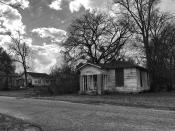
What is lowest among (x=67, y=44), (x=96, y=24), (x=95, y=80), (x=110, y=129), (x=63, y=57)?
(x=110, y=129)

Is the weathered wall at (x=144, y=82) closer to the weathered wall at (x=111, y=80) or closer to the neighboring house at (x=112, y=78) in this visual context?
the neighboring house at (x=112, y=78)

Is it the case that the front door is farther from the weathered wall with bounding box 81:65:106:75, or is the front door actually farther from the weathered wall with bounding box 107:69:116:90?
the weathered wall with bounding box 107:69:116:90

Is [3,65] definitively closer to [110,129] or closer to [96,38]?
[96,38]

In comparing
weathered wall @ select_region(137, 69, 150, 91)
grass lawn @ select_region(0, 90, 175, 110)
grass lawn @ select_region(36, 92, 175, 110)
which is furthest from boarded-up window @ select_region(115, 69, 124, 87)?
grass lawn @ select_region(36, 92, 175, 110)

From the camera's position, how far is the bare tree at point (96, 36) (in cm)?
3155

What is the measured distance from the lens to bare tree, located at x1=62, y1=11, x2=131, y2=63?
104ft

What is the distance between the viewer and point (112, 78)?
2278 cm

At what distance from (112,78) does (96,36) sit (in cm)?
1173

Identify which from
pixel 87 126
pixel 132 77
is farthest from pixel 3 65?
pixel 87 126

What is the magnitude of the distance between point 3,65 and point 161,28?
4611 cm

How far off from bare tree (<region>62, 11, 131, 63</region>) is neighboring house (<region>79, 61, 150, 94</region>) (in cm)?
820

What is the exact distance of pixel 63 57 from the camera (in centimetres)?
3094

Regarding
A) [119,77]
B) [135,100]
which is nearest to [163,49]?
[119,77]

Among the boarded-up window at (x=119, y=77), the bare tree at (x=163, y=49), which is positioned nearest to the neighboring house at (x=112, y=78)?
the boarded-up window at (x=119, y=77)
